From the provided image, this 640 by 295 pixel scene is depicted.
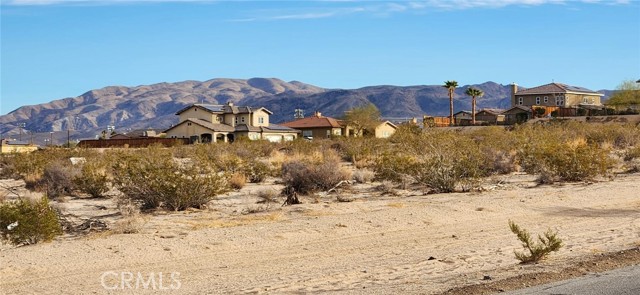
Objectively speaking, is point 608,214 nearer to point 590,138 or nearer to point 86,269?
point 86,269

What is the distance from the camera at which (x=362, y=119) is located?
96438mm

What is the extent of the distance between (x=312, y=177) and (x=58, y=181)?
8.95m

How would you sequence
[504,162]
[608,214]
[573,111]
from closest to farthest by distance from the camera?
[608,214], [504,162], [573,111]

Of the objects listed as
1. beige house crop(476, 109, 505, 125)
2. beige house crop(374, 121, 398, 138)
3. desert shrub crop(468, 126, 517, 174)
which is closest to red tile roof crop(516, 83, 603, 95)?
beige house crop(476, 109, 505, 125)

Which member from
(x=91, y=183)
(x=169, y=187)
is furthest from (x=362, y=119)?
(x=169, y=187)

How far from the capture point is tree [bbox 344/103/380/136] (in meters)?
95.8

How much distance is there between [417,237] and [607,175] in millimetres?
14823

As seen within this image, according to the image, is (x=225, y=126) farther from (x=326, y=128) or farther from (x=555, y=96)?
(x=555, y=96)

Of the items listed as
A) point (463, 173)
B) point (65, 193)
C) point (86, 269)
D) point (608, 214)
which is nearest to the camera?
point (86, 269)

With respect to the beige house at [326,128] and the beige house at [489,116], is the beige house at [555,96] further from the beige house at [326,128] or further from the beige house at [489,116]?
the beige house at [326,128]

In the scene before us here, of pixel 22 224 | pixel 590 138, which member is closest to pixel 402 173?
pixel 22 224

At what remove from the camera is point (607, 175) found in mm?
28781

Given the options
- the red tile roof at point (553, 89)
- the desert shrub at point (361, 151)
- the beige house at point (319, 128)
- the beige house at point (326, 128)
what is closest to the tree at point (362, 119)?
the beige house at point (326, 128)

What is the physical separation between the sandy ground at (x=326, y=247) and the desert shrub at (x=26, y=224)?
404 millimetres
